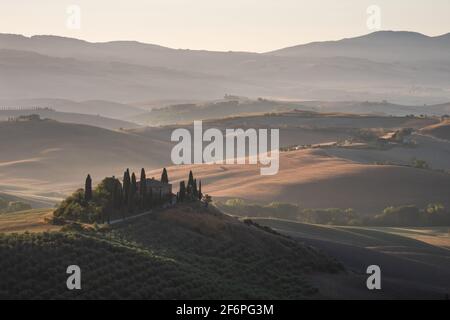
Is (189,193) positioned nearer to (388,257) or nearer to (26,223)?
(26,223)

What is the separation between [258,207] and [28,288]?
8027 centimetres

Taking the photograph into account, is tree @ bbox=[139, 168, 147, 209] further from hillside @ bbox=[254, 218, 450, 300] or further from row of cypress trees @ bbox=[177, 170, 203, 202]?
hillside @ bbox=[254, 218, 450, 300]

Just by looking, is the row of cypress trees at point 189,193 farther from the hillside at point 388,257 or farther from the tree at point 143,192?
the hillside at point 388,257

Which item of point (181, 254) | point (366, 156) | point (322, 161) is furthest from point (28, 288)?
point (366, 156)

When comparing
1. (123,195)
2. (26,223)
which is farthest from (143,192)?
(26,223)

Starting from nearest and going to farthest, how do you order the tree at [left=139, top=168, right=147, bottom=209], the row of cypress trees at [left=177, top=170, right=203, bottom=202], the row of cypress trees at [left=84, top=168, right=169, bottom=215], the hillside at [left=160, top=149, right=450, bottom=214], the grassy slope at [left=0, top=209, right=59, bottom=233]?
the grassy slope at [left=0, top=209, right=59, bottom=233], the row of cypress trees at [left=84, top=168, right=169, bottom=215], the tree at [left=139, top=168, right=147, bottom=209], the row of cypress trees at [left=177, top=170, right=203, bottom=202], the hillside at [left=160, top=149, right=450, bottom=214]

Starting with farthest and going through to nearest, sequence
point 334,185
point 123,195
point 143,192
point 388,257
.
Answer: point 334,185 → point 388,257 → point 143,192 → point 123,195

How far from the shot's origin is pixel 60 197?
155250 mm

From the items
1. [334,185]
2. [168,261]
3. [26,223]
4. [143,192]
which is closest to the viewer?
[168,261]

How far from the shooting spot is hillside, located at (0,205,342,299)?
5538 cm

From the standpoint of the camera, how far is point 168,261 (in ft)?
202

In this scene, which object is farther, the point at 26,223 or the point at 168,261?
the point at 26,223

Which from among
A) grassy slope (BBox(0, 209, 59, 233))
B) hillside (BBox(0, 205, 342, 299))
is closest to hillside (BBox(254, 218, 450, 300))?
hillside (BBox(0, 205, 342, 299))

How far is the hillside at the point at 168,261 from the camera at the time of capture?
55.4m
